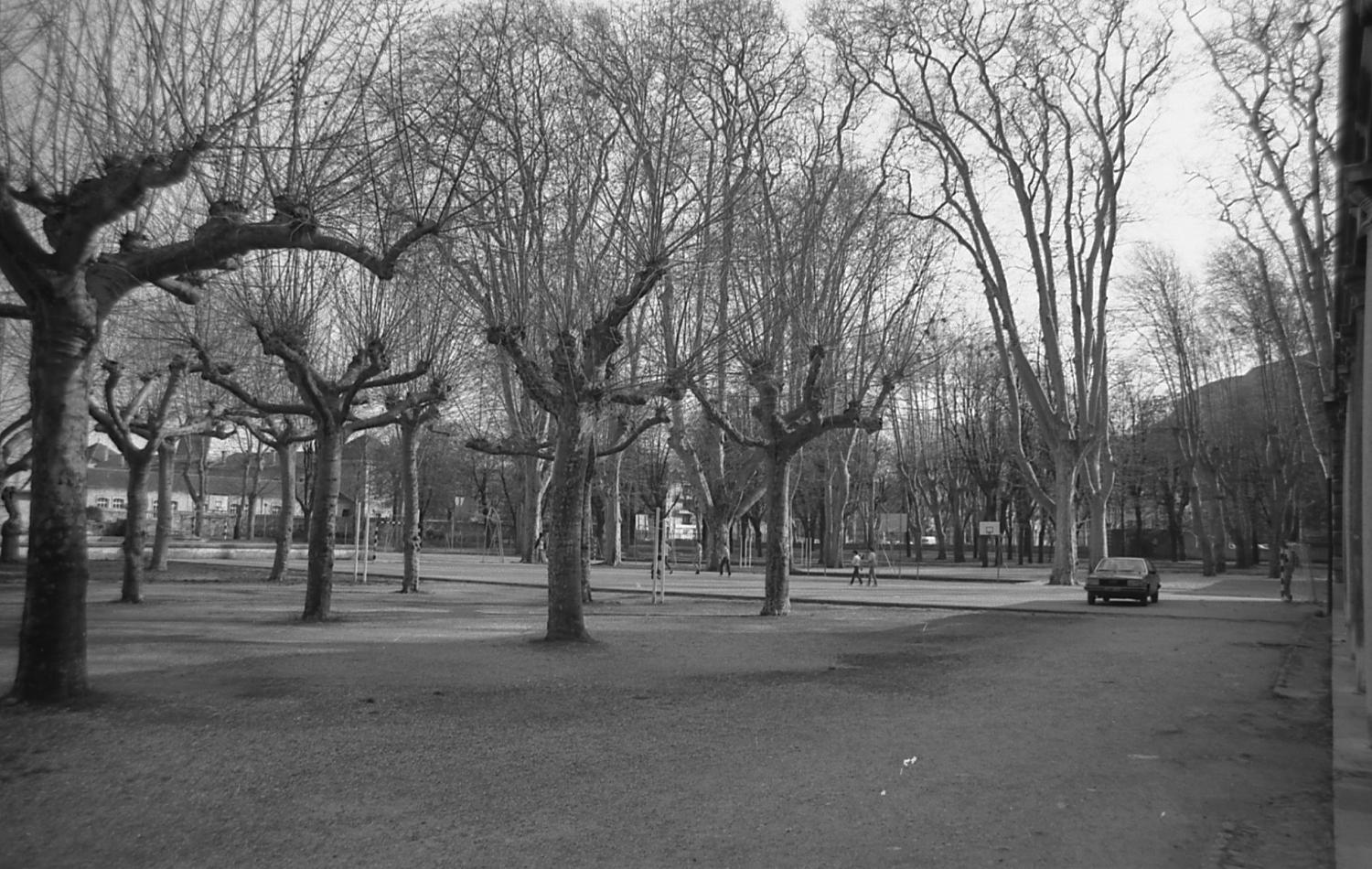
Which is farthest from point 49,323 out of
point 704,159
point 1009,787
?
point 704,159

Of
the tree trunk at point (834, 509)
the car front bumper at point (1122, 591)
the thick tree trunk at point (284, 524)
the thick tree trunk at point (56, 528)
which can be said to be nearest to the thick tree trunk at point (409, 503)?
the thick tree trunk at point (284, 524)

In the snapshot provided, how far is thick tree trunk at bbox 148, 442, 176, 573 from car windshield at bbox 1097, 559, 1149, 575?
Result: 25.8 metres

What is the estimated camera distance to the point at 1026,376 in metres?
36.0

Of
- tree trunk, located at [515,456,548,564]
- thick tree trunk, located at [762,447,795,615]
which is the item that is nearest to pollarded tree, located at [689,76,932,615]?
thick tree trunk, located at [762,447,795,615]

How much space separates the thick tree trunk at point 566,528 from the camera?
15.5 m

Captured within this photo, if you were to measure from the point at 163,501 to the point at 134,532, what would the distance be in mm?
9228

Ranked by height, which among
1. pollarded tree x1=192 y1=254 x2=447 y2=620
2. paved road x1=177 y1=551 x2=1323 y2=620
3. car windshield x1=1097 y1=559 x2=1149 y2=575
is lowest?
paved road x1=177 y1=551 x2=1323 y2=620

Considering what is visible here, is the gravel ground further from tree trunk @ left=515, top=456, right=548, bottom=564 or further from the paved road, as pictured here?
tree trunk @ left=515, top=456, right=548, bottom=564

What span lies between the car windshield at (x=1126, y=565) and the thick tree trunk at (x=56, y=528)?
26512mm

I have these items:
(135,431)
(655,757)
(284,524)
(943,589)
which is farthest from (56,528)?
(943,589)

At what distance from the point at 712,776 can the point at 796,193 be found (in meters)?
16.2

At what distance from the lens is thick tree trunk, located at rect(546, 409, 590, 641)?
50.9ft

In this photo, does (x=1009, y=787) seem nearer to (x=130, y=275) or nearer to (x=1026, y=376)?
(x=130, y=275)

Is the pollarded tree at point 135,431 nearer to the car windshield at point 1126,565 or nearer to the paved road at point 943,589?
the paved road at point 943,589
